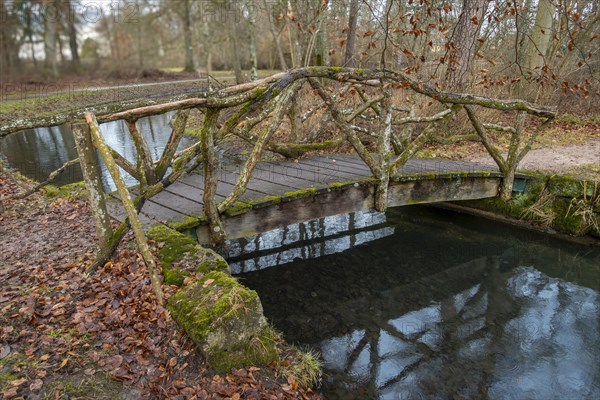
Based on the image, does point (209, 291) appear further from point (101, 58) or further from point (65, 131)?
point (101, 58)

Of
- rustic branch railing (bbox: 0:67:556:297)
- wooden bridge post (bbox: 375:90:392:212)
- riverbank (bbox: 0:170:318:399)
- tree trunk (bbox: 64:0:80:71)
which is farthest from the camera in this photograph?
tree trunk (bbox: 64:0:80:71)

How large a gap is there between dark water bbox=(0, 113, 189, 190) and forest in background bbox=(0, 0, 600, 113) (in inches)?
207

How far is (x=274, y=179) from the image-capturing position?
21.3 feet

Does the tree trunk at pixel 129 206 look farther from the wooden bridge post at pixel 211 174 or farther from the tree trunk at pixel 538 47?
the tree trunk at pixel 538 47

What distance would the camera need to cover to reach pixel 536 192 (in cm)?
766

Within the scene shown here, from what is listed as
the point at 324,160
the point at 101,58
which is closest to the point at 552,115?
the point at 324,160

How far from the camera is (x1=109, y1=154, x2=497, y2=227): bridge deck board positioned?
537 centimetres

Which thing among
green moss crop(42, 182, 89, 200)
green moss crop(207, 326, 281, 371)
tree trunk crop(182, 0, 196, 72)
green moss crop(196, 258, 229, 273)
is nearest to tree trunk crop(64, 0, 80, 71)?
tree trunk crop(182, 0, 196, 72)

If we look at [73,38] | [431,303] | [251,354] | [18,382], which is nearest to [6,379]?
[18,382]

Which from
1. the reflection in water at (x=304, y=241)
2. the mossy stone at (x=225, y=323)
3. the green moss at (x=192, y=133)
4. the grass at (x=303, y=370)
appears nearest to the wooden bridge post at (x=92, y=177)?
the mossy stone at (x=225, y=323)

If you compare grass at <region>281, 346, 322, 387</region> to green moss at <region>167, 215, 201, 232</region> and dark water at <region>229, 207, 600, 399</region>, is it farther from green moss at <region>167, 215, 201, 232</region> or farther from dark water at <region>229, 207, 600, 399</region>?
green moss at <region>167, 215, 201, 232</region>

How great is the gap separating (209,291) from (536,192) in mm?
6634

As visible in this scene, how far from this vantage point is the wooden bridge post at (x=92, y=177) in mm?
3809

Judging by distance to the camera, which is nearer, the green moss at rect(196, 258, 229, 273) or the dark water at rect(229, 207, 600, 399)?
the green moss at rect(196, 258, 229, 273)
